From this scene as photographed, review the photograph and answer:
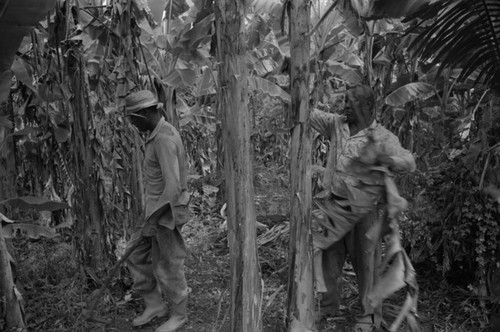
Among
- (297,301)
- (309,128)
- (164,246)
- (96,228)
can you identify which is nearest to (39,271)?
(96,228)

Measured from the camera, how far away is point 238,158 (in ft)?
9.53

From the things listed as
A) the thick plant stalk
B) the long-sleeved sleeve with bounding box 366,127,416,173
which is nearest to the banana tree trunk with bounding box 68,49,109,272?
the thick plant stalk

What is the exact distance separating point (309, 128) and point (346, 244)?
56.9 inches

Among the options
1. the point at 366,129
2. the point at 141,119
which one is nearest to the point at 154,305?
the point at 141,119

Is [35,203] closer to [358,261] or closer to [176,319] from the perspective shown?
[176,319]

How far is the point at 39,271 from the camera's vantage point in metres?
5.26

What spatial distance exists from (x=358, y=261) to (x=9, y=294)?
279cm

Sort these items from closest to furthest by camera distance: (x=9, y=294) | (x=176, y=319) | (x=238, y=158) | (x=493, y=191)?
(x=238, y=158) < (x=9, y=294) < (x=176, y=319) < (x=493, y=191)

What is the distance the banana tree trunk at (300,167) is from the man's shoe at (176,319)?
4.20ft

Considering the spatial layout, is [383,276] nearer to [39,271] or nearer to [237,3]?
[237,3]

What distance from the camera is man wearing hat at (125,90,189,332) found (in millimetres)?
3896

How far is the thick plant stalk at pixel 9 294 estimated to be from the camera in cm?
375

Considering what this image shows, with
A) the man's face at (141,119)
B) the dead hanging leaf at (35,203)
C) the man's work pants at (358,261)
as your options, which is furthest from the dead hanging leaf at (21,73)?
the man's work pants at (358,261)

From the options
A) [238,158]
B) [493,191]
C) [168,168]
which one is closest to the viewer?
[238,158]
